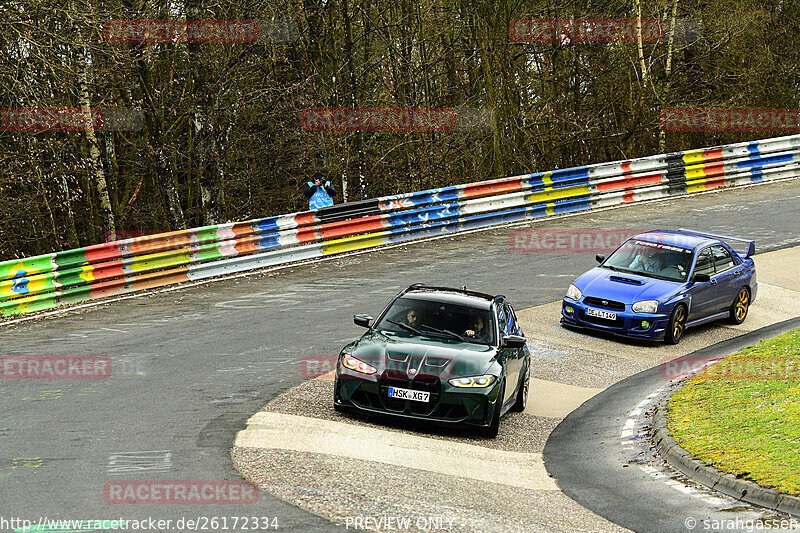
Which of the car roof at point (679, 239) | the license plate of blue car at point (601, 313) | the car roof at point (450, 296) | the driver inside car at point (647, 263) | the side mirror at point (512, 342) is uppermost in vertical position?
the car roof at point (450, 296)

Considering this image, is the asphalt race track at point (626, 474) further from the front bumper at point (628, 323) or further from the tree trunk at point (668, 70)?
the tree trunk at point (668, 70)

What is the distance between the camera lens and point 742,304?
18.0m

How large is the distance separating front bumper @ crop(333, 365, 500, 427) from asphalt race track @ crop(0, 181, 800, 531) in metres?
1.38

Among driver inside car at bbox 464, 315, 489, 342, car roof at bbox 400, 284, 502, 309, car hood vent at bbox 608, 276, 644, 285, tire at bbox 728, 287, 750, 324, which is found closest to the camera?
driver inside car at bbox 464, 315, 489, 342

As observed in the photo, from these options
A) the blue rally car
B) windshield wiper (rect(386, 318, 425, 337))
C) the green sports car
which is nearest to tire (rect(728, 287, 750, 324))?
the blue rally car

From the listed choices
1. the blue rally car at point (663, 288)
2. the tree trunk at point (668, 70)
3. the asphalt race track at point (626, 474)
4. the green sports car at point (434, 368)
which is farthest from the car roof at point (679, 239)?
the tree trunk at point (668, 70)

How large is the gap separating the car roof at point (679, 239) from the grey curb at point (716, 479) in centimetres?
632

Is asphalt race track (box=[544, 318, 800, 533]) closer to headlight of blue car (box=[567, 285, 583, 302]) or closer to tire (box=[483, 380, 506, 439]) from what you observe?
Result: tire (box=[483, 380, 506, 439])

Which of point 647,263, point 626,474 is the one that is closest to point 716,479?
point 626,474

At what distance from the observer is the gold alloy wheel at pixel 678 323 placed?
1638cm

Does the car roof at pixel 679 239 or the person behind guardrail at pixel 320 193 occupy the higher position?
the person behind guardrail at pixel 320 193

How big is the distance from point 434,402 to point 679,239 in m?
8.31

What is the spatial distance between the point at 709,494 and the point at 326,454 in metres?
3.59

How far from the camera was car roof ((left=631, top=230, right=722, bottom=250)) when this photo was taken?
1739cm
